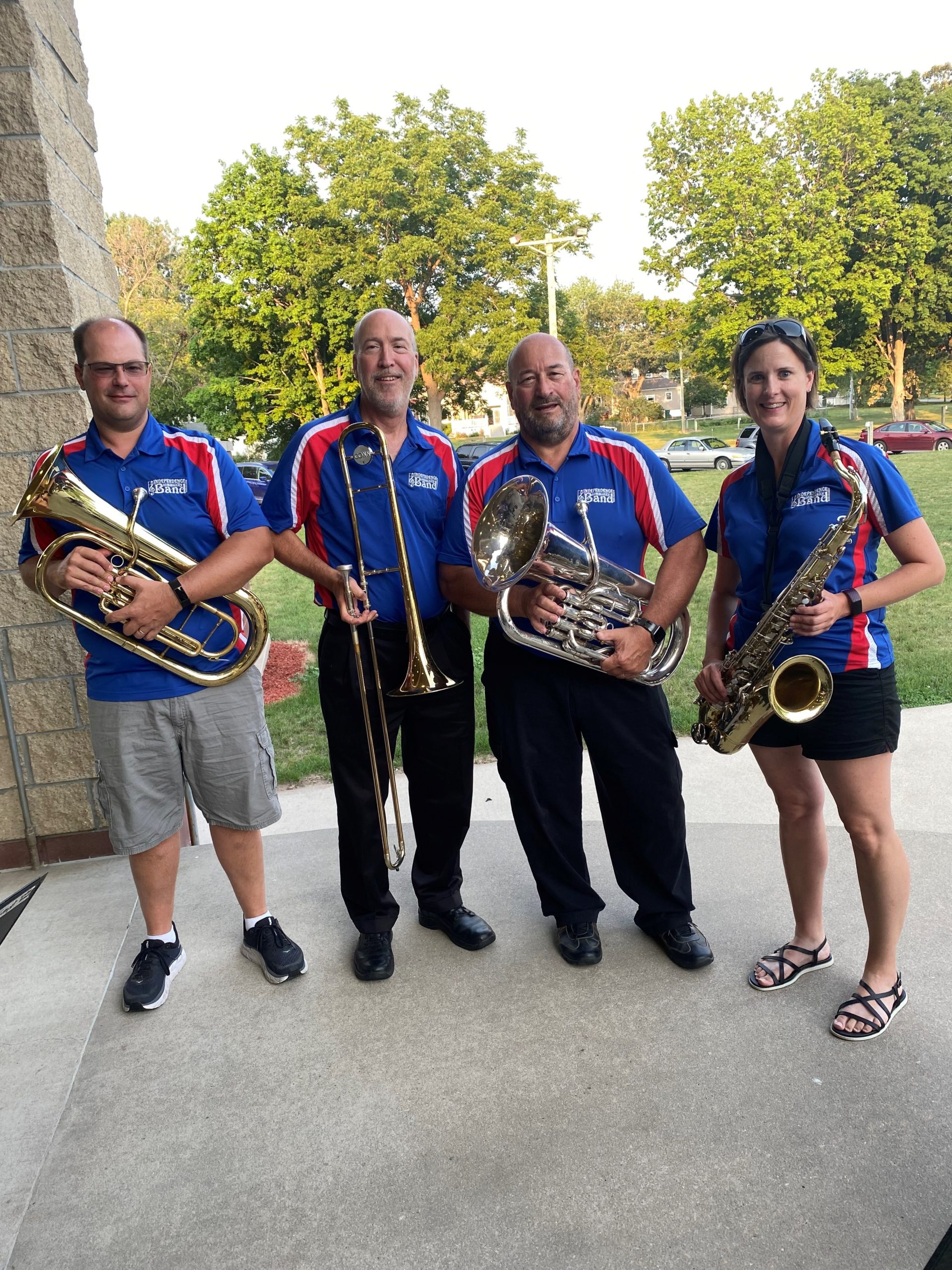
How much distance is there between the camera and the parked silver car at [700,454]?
26.8 metres

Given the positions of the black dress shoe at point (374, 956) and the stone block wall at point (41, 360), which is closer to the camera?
the black dress shoe at point (374, 956)

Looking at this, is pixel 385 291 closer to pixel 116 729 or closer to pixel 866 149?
pixel 866 149

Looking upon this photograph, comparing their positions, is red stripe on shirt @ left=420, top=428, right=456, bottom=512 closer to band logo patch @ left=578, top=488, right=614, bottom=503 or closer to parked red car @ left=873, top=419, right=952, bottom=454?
band logo patch @ left=578, top=488, right=614, bottom=503

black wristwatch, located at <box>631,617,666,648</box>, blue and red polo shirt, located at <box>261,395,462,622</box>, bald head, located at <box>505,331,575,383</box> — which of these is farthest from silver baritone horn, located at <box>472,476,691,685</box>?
bald head, located at <box>505,331,575,383</box>

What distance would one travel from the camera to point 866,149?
3084 cm

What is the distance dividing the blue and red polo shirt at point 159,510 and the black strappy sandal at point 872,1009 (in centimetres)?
212

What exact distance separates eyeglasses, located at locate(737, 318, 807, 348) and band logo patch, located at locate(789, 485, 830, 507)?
0.42 m

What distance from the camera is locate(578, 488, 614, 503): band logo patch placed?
286 centimetres

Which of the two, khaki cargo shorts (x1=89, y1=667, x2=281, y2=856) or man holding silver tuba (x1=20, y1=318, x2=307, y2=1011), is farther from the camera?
khaki cargo shorts (x1=89, y1=667, x2=281, y2=856)

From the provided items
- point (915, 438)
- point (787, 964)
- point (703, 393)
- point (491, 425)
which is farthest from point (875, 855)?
point (703, 393)

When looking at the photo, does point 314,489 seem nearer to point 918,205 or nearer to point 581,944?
point 581,944

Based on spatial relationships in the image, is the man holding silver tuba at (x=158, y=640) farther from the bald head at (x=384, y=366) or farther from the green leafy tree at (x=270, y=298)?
the green leafy tree at (x=270, y=298)

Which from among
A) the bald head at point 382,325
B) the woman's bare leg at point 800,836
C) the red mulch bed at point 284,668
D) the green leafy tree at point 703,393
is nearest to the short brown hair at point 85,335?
the bald head at point 382,325

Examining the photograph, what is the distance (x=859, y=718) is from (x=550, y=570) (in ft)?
Result: 3.10
